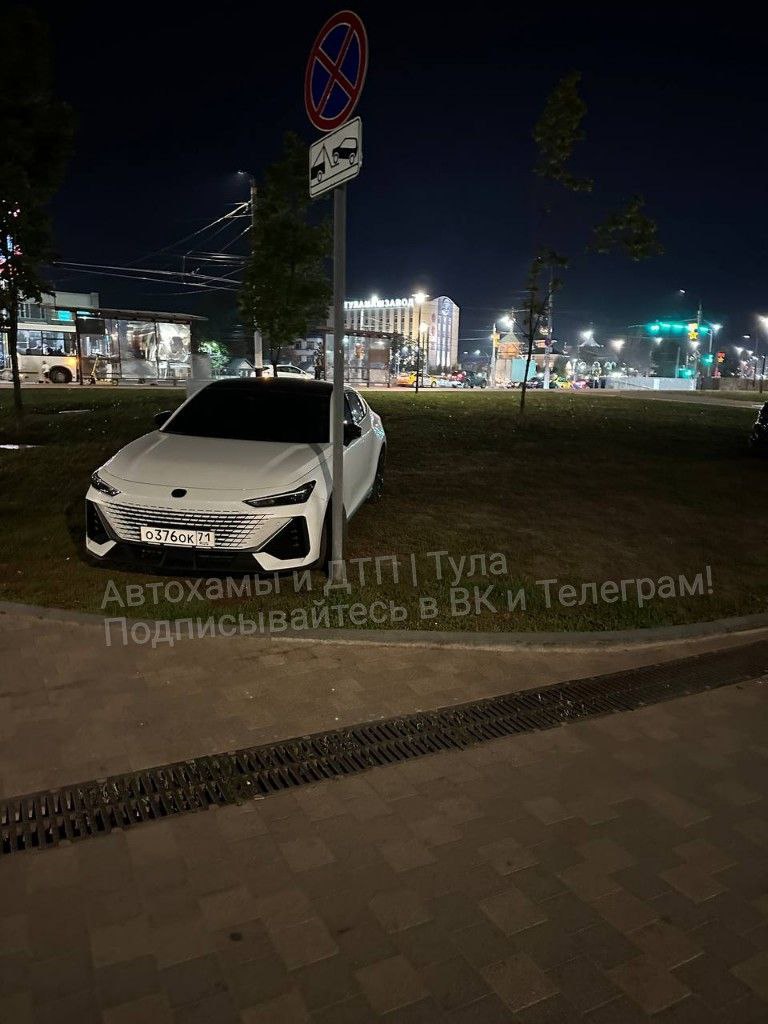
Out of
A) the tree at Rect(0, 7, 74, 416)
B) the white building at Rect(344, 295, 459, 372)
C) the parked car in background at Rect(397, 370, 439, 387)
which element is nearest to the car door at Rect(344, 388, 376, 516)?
the tree at Rect(0, 7, 74, 416)

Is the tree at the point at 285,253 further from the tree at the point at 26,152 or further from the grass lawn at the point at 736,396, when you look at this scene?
the grass lawn at the point at 736,396

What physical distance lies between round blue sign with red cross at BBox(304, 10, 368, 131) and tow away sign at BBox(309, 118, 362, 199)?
111 millimetres

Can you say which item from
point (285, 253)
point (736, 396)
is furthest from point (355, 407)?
point (736, 396)

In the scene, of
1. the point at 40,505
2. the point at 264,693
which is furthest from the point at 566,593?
the point at 40,505

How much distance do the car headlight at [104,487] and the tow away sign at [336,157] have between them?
252 centimetres

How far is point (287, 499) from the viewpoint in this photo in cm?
514

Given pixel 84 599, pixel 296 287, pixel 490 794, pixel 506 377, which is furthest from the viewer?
pixel 506 377

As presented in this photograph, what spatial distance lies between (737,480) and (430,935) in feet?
34.7

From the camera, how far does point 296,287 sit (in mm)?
18031

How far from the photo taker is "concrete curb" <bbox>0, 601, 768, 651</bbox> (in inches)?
185

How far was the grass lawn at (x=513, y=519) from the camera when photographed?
17.9ft

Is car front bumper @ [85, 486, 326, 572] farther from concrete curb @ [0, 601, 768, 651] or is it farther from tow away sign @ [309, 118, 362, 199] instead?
tow away sign @ [309, 118, 362, 199]

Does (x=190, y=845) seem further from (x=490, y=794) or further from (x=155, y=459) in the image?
(x=155, y=459)

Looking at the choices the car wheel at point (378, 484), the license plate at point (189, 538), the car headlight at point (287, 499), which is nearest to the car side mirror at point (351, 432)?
the car headlight at point (287, 499)
